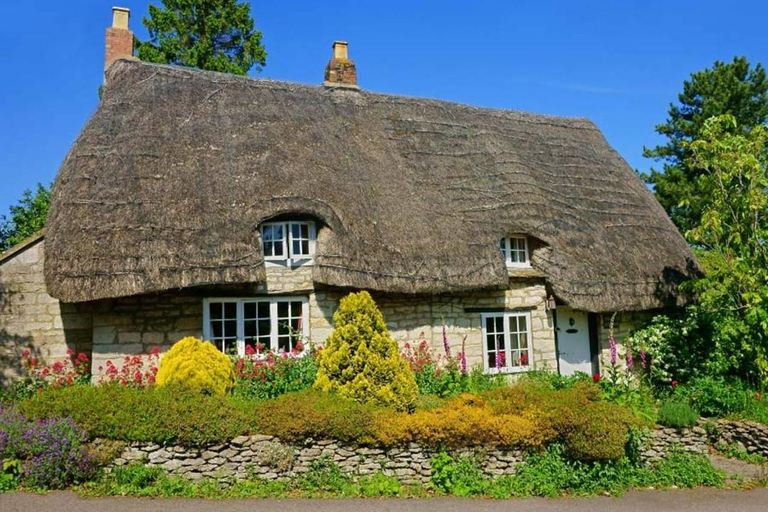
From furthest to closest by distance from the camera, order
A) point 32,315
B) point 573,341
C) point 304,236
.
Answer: point 573,341
point 304,236
point 32,315

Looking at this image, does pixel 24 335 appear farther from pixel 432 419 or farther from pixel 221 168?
pixel 432 419

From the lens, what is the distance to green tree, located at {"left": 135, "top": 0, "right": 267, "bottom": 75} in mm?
22016

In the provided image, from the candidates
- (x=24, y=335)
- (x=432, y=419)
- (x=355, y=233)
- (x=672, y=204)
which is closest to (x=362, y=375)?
(x=432, y=419)

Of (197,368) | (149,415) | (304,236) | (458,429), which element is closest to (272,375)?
(197,368)

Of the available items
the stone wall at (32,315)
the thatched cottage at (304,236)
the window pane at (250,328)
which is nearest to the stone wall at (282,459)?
the thatched cottage at (304,236)

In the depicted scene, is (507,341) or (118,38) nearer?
(507,341)

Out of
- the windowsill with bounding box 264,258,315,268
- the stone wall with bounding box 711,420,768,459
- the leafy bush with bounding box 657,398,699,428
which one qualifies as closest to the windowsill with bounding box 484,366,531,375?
the leafy bush with bounding box 657,398,699,428

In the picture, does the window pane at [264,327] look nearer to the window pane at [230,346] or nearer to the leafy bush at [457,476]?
the window pane at [230,346]

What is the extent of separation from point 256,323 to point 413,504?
543 centimetres

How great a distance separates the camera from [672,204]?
26422 mm

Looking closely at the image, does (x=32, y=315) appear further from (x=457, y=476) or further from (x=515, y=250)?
(x=515, y=250)

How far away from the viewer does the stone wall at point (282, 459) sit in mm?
7430

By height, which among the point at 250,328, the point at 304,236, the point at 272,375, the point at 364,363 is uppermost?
the point at 304,236

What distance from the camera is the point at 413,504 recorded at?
282 inches
